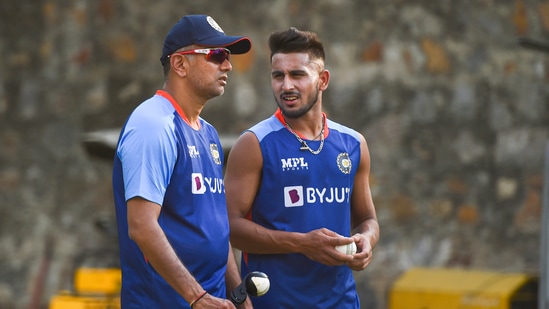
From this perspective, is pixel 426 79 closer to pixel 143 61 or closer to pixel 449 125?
pixel 449 125

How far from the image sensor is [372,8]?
11.7 meters

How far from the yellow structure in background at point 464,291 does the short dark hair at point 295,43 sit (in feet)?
14.7

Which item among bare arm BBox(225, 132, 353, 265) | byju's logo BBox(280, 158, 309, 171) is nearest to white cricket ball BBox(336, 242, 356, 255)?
bare arm BBox(225, 132, 353, 265)

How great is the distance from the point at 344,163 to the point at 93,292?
14.2 feet

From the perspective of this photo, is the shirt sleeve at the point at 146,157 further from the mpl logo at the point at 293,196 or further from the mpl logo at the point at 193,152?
the mpl logo at the point at 293,196

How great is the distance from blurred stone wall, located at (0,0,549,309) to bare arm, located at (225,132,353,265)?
6.21m

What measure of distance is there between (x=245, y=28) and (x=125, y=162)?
25.3 ft

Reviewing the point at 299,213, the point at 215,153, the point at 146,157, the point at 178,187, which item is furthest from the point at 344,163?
the point at 146,157

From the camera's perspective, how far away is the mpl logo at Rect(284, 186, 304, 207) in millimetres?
5234

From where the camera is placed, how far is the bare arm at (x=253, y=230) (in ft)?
16.5

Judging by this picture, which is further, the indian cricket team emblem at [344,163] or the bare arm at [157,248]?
the indian cricket team emblem at [344,163]

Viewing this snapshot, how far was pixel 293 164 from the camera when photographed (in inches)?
209

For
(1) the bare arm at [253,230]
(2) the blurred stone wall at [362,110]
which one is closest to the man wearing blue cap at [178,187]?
(1) the bare arm at [253,230]

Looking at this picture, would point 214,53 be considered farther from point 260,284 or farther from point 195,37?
point 260,284
